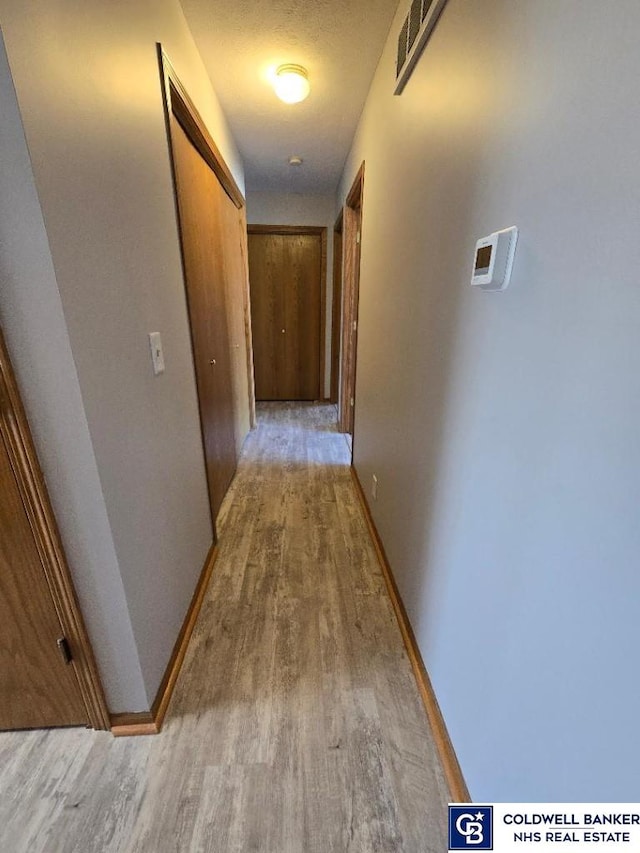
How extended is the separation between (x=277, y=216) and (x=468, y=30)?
3.57 metres

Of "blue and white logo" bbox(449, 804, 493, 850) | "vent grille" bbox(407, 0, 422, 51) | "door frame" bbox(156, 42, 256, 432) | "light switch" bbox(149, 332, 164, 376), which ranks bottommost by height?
"blue and white logo" bbox(449, 804, 493, 850)

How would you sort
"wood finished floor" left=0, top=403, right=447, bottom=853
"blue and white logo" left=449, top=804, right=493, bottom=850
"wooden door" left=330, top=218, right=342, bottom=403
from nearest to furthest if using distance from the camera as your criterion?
"blue and white logo" left=449, top=804, right=493, bottom=850 < "wood finished floor" left=0, top=403, right=447, bottom=853 < "wooden door" left=330, top=218, right=342, bottom=403

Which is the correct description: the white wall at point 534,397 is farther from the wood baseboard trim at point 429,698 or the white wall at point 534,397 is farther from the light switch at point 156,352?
the light switch at point 156,352

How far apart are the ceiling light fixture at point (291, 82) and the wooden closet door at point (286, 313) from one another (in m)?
2.31

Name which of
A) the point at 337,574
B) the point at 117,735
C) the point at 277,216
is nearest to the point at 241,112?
the point at 277,216

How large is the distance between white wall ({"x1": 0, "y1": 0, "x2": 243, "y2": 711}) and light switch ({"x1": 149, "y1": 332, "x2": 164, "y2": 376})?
32 millimetres

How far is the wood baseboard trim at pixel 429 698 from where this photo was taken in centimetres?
95

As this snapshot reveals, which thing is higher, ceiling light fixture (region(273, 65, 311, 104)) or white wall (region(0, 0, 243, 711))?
ceiling light fixture (region(273, 65, 311, 104))

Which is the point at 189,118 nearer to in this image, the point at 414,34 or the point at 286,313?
the point at 414,34

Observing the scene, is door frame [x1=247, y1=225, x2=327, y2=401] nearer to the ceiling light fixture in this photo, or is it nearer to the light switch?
the ceiling light fixture

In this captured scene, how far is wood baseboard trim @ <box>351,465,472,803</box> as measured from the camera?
95cm

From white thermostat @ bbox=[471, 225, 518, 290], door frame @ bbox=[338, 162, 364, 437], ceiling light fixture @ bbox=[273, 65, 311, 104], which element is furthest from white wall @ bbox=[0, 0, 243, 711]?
door frame @ bbox=[338, 162, 364, 437]

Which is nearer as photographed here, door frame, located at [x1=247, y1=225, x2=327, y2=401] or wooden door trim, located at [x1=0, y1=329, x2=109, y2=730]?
wooden door trim, located at [x1=0, y1=329, x2=109, y2=730]

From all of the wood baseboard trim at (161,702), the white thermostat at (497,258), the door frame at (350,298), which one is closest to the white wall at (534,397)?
the white thermostat at (497,258)
